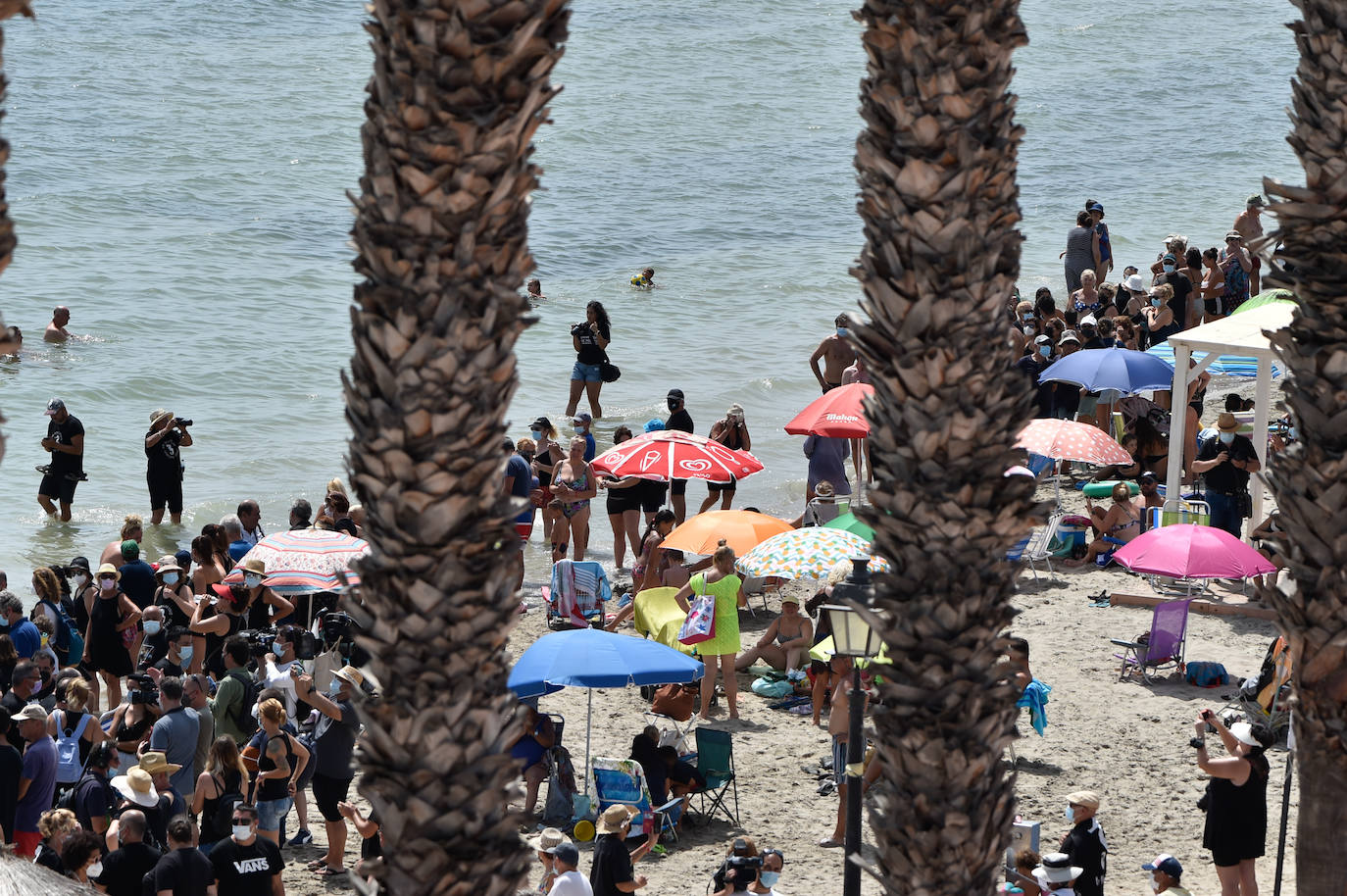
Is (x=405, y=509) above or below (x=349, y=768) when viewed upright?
above

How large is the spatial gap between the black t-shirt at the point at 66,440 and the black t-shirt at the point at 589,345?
23.0 feet

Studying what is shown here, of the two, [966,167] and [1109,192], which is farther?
[1109,192]

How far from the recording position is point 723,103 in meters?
55.5

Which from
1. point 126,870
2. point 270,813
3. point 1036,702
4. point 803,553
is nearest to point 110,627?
point 270,813

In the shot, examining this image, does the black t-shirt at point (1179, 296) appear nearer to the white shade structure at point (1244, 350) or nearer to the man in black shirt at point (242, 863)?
the white shade structure at point (1244, 350)

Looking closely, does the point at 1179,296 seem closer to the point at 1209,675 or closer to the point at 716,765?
the point at 1209,675

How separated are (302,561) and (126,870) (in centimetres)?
456

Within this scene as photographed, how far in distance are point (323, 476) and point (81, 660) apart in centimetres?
1039

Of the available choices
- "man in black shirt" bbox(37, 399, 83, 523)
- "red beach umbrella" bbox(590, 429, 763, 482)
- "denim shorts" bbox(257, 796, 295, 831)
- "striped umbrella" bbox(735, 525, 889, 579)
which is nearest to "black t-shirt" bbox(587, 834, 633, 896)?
"denim shorts" bbox(257, 796, 295, 831)

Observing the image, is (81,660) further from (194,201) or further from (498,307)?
(194,201)

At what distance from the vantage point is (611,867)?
10.9 meters

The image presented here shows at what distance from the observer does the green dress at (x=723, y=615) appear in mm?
14656

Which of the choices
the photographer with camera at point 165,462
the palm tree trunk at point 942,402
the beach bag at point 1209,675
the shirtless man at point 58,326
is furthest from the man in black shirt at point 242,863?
the shirtless man at point 58,326

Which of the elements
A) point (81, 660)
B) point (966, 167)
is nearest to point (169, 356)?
point (81, 660)
